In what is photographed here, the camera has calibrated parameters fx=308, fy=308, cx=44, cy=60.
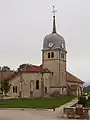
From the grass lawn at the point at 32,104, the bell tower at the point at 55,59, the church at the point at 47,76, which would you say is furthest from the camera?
the bell tower at the point at 55,59

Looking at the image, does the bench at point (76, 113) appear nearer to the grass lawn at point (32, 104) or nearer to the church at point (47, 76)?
the grass lawn at point (32, 104)

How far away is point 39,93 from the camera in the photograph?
6862 cm

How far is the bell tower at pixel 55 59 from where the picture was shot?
71.3m

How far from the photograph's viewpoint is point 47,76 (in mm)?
70125

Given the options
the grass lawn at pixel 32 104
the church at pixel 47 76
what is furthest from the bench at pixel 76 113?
the church at pixel 47 76

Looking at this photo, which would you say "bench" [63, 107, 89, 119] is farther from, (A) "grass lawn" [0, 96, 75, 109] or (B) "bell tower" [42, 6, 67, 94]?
(B) "bell tower" [42, 6, 67, 94]

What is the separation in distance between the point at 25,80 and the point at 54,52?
30.9 ft

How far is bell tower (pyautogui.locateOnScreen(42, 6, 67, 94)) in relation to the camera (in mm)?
71312

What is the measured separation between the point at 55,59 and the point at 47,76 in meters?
4.45

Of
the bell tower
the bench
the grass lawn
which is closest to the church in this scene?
the bell tower

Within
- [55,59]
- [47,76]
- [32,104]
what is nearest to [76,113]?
[32,104]

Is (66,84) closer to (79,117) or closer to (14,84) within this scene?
(14,84)

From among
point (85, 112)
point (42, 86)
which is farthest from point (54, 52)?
point (85, 112)

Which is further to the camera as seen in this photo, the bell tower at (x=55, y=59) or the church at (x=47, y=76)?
the bell tower at (x=55, y=59)
